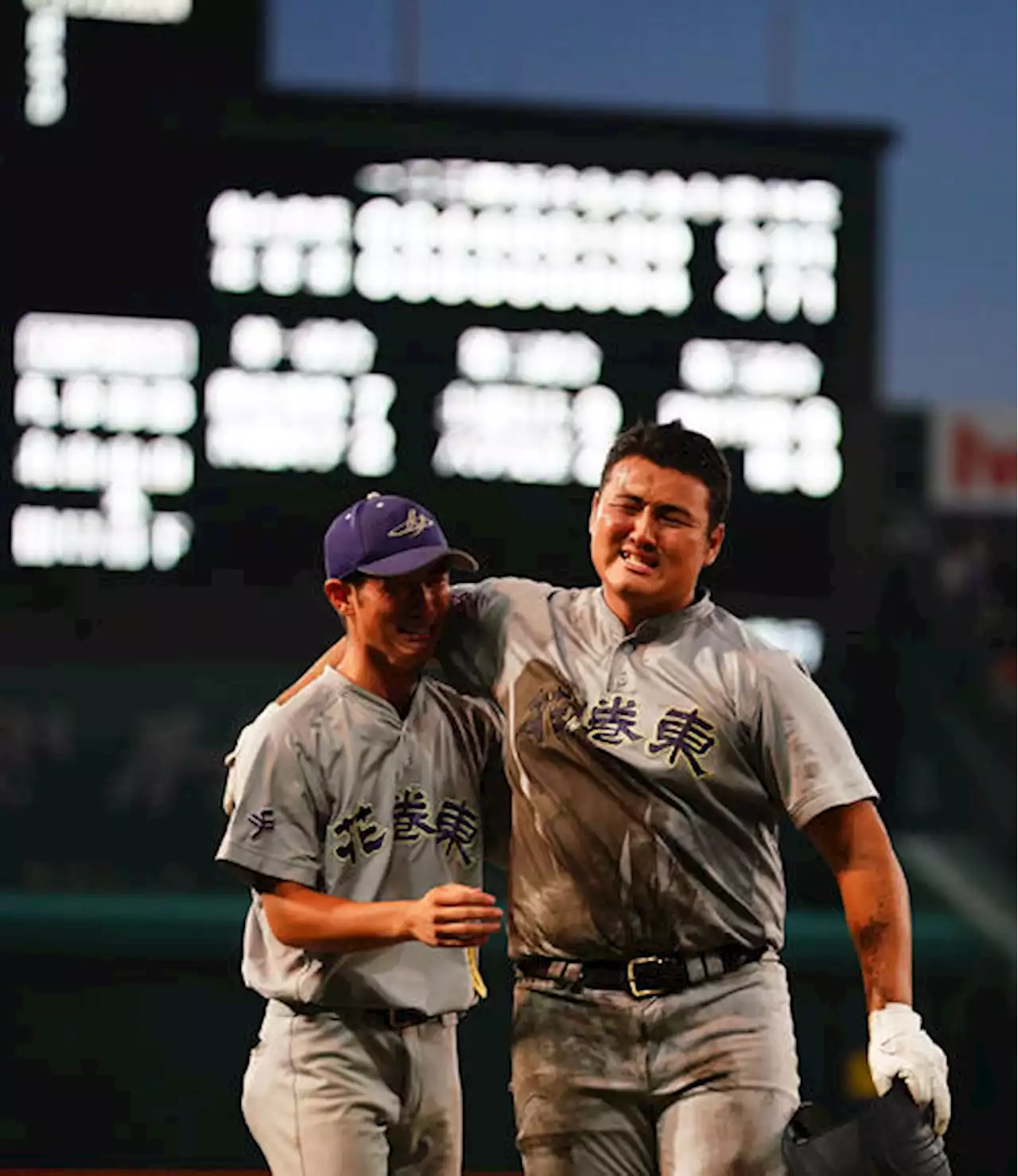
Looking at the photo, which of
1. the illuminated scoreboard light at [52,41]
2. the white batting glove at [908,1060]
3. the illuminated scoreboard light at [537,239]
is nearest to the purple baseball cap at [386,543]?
the white batting glove at [908,1060]

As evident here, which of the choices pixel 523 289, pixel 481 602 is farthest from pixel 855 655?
pixel 481 602

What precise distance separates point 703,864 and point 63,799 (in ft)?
18.3

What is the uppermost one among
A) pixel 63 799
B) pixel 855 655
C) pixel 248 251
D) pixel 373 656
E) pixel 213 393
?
pixel 248 251

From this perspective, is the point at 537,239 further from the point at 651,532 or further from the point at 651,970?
the point at 651,970

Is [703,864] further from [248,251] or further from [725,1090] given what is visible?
[248,251]

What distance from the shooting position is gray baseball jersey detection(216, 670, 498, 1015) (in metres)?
2.30

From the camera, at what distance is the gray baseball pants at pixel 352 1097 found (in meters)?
2.27

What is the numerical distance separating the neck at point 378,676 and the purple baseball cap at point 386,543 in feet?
0.33

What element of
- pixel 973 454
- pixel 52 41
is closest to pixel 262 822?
pixel 52 41

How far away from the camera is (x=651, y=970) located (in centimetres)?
226

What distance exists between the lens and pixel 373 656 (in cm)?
238

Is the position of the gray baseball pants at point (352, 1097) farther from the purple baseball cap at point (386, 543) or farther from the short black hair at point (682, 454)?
the short black hair at point (682, 454)

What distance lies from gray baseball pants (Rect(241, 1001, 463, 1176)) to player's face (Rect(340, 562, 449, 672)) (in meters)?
0.44

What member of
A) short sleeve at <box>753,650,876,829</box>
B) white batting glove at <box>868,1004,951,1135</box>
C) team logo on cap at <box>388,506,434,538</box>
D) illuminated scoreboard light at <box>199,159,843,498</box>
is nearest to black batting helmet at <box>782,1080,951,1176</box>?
white batting glove at <box>868,1004,951,1135</box>
